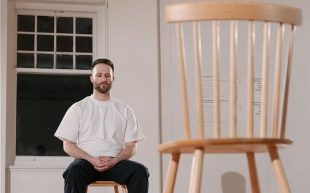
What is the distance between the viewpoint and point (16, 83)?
4949 millimetres

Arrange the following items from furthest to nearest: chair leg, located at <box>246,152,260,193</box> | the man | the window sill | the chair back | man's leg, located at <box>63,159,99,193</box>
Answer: the window sill
the man
man's leg, located at <box>63,159,99,193</box>
chair leg, located at <box>246,152,260,193</box>
the chair back

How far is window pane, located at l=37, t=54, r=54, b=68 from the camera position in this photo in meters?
5.03

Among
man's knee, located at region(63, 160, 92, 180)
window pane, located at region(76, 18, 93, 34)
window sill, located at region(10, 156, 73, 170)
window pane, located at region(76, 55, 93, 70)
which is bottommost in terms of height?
window sill, located at region(10, 156, 73, 170)

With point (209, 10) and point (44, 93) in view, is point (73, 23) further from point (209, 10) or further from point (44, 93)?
point (209, 10)

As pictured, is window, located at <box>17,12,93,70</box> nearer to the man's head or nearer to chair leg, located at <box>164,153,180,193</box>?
the man's head

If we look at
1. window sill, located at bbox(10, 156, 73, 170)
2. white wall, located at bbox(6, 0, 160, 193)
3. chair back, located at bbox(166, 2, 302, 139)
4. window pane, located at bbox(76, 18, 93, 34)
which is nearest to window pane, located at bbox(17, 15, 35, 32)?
white wall, located at bbox(6, 0, 160, 193)

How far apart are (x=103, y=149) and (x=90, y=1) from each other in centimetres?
170

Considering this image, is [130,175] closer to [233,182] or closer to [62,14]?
[233,182]

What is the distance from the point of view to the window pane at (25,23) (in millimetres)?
5047

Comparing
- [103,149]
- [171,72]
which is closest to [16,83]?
[171,72]

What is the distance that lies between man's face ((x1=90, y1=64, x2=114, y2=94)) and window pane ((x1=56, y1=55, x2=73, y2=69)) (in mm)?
1260

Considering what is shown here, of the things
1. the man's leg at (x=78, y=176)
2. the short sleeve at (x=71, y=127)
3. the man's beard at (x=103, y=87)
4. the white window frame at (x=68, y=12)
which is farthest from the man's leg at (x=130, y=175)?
the white window frame at (x=68, y=12)

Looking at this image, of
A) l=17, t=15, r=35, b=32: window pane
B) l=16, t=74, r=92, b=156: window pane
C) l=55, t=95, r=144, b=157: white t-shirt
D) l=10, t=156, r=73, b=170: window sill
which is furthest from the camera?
l=17, t=15, r=35, b=32: window pane

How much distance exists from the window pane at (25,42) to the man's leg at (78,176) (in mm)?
1707
